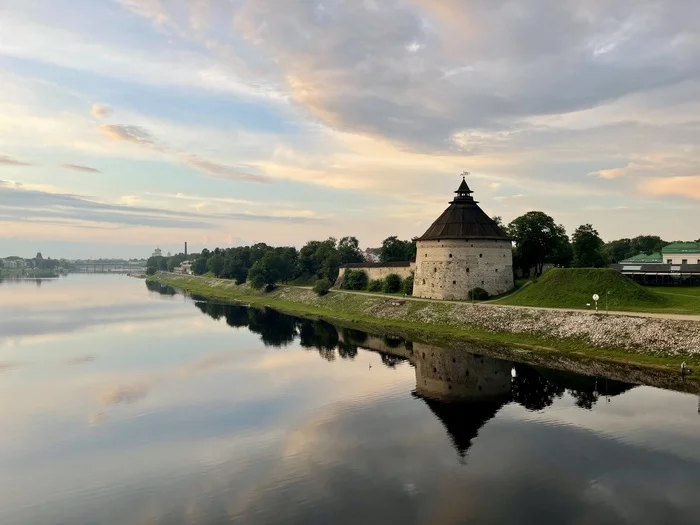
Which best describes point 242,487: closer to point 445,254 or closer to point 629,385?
point 629,385

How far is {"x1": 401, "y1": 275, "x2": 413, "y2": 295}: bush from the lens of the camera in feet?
226

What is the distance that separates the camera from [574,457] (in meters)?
19.3

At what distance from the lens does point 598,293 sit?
48.3 m

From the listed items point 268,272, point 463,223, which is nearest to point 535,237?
point 463,223

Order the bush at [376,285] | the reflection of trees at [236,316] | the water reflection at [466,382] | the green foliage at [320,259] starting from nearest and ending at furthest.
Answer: the water reflection at [466,382] < the reflection of trees at [236,316] < the bush at [376,285] < the green foliage at [320,259]

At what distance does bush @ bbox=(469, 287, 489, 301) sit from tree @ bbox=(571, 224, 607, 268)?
1823 centimetres

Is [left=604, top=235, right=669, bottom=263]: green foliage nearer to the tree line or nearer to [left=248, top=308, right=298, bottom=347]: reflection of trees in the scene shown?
the tree line

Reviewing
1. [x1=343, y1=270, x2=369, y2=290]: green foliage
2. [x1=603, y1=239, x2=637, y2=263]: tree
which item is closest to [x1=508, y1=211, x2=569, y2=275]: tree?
[x1=343, y1=270, x2=369, y2=290]: green foliage

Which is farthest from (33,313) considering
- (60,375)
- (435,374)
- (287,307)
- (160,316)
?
(435,374)

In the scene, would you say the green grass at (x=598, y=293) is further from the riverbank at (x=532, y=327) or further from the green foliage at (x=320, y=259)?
the green foliage at (x=320, y=259)

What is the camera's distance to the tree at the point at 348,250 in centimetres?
9686

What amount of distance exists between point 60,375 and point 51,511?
20.2m

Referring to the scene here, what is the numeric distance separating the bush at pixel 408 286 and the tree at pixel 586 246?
22987mm

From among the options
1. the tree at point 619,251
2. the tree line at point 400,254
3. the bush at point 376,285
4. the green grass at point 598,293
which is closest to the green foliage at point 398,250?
the tree line at point 400,254
